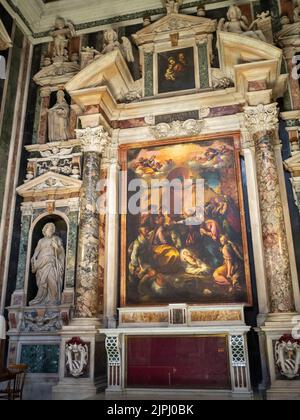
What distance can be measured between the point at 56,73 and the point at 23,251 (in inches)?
190

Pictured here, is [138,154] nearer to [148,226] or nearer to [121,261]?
[148,226]

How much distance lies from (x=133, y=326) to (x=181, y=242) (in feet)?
6.55

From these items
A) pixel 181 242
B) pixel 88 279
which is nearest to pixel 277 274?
pixel 181 242

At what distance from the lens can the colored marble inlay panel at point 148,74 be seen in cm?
1043

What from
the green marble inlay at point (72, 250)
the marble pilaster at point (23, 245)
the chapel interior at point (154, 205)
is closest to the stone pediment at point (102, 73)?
the chapel interior at point (154, 205)

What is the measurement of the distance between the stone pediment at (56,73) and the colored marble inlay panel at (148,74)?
1.88 meters

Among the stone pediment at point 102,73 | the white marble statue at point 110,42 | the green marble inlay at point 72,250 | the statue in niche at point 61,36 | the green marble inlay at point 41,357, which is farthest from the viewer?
the statue in niche at point 61,36

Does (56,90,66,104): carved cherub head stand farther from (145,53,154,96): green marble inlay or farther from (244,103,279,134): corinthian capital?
(244,103,279,134): corinthian capital

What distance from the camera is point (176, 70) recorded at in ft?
34.3

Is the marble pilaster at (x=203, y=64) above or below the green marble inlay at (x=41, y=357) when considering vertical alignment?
above

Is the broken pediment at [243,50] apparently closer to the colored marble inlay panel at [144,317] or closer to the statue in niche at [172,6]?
the statue in niche at [172,6]

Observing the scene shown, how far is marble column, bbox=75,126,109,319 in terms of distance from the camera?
8.52m

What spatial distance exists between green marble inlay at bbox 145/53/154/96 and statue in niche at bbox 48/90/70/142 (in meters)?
2.14

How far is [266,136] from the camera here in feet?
28.6
